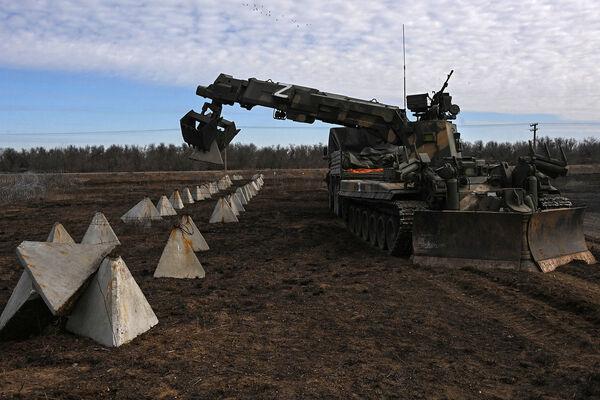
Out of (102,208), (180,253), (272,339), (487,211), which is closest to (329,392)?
(272,339)

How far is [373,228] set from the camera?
11.8 m

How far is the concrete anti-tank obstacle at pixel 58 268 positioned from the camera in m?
5.06

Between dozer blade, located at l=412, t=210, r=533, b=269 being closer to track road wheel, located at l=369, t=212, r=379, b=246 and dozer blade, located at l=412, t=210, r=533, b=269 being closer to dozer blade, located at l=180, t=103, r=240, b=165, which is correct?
track road wheel, located at l=369, t=212, r=379, b=246

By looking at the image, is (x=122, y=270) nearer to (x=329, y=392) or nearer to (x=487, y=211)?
(x=329, y=392)

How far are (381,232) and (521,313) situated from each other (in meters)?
5.02

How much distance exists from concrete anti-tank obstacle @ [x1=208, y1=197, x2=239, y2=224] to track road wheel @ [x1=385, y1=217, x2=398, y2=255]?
19.2ft

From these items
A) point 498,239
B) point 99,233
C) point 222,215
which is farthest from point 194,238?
point 498,239

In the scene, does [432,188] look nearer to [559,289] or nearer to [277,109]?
[559,289]

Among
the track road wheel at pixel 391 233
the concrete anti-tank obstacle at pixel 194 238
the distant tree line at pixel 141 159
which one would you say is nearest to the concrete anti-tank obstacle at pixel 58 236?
the concrete anti-tank obstacle at pixel 194 238

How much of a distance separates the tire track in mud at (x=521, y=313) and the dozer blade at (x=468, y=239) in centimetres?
72

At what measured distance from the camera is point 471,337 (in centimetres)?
554

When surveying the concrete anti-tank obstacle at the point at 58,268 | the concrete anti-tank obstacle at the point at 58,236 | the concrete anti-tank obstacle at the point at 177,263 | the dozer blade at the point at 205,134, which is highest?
the dozer blade at the point at 205,134

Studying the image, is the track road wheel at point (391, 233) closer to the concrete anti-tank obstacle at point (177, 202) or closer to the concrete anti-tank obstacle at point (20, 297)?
the concrete anti-tank obstacle at point (20, 297)

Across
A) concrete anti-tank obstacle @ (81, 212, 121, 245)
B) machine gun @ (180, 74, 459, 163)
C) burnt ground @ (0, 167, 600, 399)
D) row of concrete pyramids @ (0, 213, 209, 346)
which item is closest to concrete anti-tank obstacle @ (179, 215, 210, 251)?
burnt ground @ (0, 167, 600, 399)
